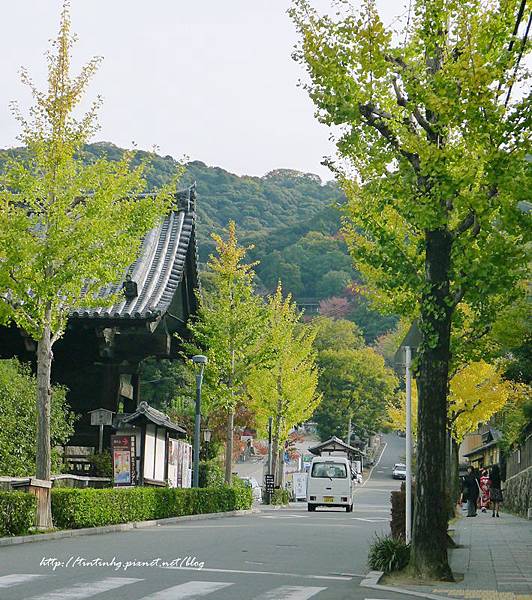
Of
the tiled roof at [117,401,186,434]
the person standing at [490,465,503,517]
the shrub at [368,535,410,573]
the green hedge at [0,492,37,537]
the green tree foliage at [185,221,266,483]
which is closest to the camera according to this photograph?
the shrub at [368,535,410,573]

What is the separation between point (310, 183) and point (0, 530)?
15803 cm

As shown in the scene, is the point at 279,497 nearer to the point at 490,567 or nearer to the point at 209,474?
the point at 209,474

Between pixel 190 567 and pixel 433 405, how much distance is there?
12.2ft

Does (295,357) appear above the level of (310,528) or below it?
above

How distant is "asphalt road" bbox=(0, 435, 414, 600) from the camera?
31.5 ft

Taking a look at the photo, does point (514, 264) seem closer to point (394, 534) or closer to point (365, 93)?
point (365, 93)

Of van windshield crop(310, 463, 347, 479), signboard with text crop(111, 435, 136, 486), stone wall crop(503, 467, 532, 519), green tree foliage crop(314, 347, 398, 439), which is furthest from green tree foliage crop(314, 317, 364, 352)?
signboard with text crop(111, 435, 136, 486)

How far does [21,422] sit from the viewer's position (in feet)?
74.8

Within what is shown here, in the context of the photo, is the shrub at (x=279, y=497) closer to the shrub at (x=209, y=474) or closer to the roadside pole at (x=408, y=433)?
the shrub at (x=209, y=474)

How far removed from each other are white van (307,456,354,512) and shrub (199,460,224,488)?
4085mm

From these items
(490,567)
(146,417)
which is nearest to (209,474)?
(146,417)

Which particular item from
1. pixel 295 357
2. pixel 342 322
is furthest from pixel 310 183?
pixel 295 357

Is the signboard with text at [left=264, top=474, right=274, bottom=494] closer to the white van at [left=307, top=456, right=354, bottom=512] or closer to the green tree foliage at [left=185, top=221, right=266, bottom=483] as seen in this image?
the white van at [left=307, top=456, right=354, bottom=512]

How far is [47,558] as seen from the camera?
12.7 m
